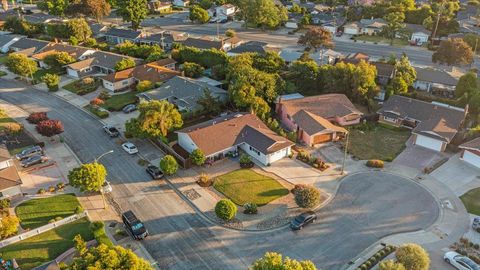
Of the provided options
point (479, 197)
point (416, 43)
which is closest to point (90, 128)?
point (479, 197)

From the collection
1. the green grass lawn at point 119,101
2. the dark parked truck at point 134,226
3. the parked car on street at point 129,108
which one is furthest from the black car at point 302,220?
the green grass lawn at point 119,101

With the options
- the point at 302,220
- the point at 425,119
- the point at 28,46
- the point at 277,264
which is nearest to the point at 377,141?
the point at 425,119

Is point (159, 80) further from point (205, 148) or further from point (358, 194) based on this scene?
point (358, 194)

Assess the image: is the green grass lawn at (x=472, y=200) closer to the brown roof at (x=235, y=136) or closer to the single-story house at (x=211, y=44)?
the brown roof at (x=235, y=136)

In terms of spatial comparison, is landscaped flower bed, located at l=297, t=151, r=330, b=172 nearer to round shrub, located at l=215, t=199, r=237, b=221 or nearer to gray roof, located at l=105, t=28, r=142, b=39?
round shrub, located at l=215, t=199, r=237, b=221

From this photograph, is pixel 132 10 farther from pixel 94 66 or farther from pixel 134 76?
pixel 134 76
